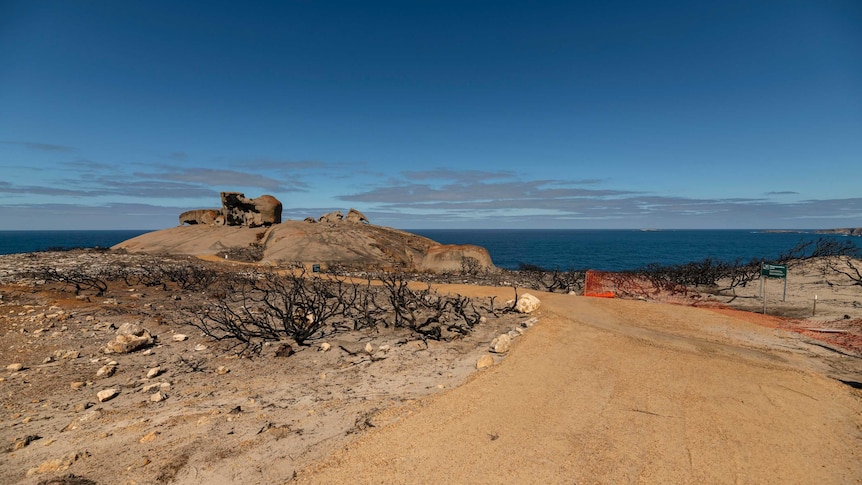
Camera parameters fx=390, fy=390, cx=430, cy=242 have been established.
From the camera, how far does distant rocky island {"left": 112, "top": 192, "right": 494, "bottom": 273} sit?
25.3m

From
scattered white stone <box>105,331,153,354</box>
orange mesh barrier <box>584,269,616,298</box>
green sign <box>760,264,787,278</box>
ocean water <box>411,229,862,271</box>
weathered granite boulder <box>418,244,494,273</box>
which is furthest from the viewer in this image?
ocean water <box>411,229,862,271</box>

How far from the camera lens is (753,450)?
160 inches

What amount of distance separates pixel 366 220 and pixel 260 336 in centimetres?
2859

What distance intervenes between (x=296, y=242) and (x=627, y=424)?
25.2 metres

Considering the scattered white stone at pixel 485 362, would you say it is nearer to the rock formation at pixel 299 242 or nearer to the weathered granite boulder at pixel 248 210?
the rock formation at pixel 299 242

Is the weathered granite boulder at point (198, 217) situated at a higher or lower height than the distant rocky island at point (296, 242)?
higher

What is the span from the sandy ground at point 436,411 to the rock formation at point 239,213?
1077 inches

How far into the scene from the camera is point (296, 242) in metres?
26.8

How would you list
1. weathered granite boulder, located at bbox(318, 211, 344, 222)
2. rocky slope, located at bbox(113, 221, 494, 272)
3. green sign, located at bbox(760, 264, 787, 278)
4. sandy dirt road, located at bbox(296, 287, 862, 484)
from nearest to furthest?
1. sandy dirt road, located at bbox(296, 287, 862, 484)
2. green sign, located at bbox(760, 264, 787, 278)
3. rocky slope, located at bbox(113, 221, 494, 272)
4. weathered granite boulder, located at bbox(318, 211, 344, 222)

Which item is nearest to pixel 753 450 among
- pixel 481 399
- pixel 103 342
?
pixel 481 399

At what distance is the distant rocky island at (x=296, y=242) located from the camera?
82.9ft

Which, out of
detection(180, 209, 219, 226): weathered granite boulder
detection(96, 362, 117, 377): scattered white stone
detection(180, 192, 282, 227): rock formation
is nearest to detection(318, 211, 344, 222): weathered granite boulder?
detection(180, 192, 282, 227): rock formation

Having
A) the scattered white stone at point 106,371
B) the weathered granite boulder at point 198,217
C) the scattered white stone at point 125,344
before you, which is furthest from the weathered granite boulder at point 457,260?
the weathered granite boulder at point 198,217

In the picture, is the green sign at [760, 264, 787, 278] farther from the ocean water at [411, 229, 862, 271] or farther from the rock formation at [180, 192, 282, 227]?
the rock formation at [180, 192, 282, 227]
